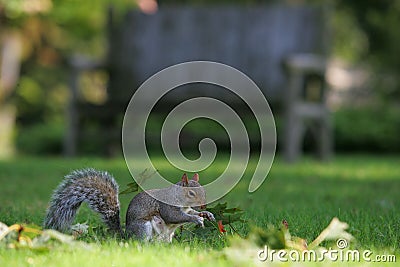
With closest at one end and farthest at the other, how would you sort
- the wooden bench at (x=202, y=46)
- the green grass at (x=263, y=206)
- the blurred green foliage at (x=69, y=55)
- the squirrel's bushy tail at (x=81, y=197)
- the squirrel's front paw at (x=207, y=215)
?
the green grass at (x=263, y=206), the squirrel's bushy tail at (x=81, y=197), the squirrel's front paw at (x=207, y=215), the wooden bench at (x=202, y=46), the blurred green foliage at (x=69, y=55)

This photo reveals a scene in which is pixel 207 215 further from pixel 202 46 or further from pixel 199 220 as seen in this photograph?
pixel 202 46

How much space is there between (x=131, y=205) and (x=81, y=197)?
0.21m

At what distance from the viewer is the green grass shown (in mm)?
2631

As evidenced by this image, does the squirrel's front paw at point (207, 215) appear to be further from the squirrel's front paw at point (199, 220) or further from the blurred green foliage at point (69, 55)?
the blurred green foliage at point (69, 55)

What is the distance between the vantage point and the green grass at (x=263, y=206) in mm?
2631

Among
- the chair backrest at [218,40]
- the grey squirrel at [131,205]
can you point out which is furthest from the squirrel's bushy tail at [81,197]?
the chair backrest at [218,40]

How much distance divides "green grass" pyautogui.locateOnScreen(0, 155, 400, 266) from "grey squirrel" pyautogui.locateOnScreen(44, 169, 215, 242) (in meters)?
0.08

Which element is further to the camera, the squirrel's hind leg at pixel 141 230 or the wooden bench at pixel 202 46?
the wooden bench at pixel 202 46

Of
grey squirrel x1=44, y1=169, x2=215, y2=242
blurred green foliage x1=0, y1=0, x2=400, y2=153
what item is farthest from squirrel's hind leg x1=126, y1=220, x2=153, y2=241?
blurred green foliage x1=0, y1=0, x2=400, y2=153

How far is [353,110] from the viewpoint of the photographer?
1210 centimetres

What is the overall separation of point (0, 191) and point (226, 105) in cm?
307

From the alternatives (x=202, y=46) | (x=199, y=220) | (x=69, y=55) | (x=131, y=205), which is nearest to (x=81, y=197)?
(x=131, y=205)

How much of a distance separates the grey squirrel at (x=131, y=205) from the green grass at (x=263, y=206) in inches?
3.2

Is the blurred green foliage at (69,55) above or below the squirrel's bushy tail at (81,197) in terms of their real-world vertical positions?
above
